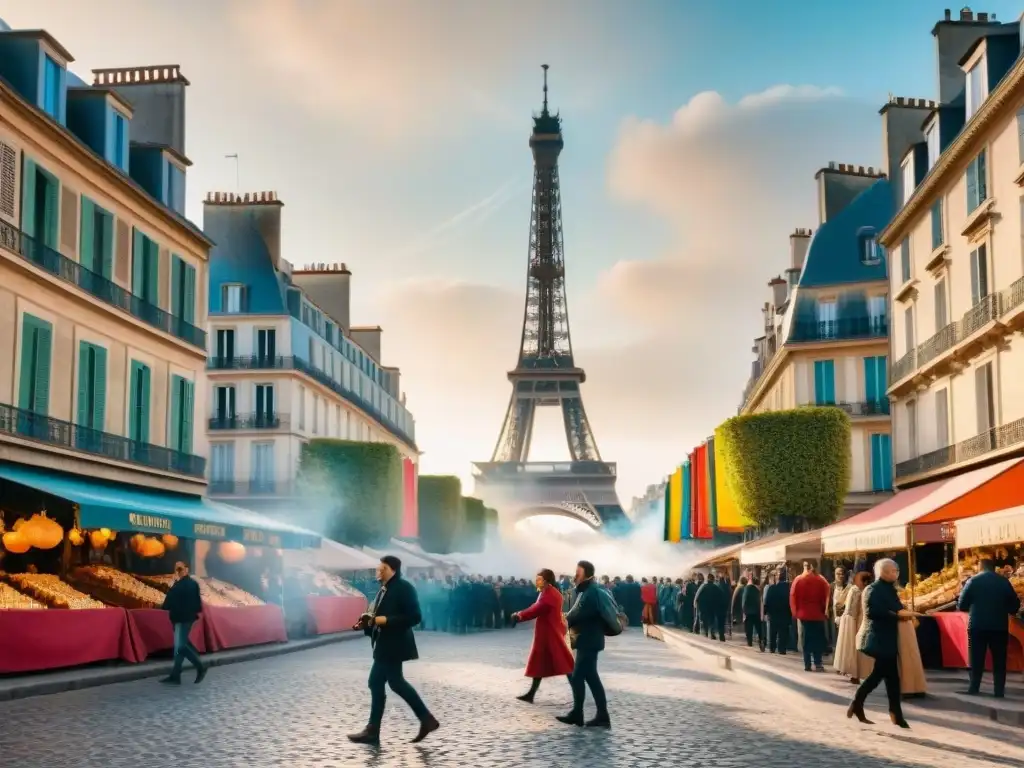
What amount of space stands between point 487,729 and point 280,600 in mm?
19284

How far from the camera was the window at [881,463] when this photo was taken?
1907 inches

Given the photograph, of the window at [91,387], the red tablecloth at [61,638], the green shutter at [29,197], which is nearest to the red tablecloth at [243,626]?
the red tablecloth at [61,638]

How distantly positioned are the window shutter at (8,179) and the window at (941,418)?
18629 mm

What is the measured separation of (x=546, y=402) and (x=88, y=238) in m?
75.6

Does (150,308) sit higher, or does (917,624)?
(150,308)

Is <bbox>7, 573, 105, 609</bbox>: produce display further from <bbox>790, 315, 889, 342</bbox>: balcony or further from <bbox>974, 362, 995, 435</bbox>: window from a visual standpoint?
<bbox>790, 315, 889, 342</bbox>: balcony

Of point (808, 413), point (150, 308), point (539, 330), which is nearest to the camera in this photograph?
point (150, 308)

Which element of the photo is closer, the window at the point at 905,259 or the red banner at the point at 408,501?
the window at the point at 905,259

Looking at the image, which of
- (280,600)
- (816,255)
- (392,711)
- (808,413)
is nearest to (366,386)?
(816,255)

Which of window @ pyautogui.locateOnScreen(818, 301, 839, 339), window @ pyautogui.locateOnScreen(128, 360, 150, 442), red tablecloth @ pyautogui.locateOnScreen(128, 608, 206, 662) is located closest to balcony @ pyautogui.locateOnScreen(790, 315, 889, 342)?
window @ pyautogui.locateOnScreen(818, 301, 839, 339)

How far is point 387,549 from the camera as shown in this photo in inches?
2055

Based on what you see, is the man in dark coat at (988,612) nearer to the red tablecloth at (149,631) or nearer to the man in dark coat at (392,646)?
the man in dark coat at (392,646)

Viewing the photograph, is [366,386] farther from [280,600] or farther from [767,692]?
[767,692]

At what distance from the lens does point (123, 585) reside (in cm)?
2239
